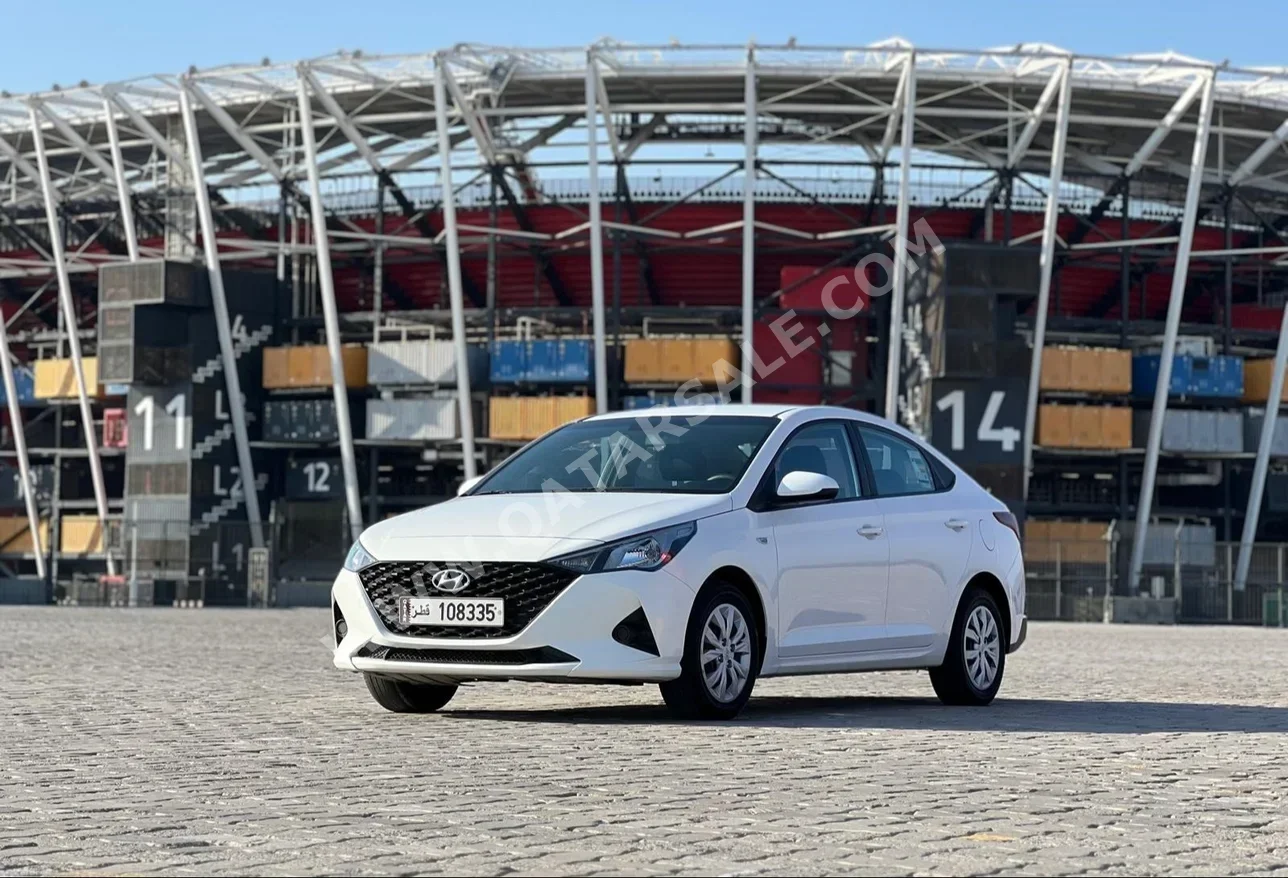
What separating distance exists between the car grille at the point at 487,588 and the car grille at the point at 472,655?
0.26ft

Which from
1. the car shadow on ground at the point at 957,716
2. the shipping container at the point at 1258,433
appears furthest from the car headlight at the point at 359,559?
the shipping container at the point at 1258,433

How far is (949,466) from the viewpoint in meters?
13.1

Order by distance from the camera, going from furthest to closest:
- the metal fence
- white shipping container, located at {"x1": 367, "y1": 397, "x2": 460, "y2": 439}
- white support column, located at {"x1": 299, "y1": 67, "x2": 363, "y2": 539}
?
white shipping container, located at {"x1": 367, "y1": 397, "x2": 460, "y2": 439}, white support column, located at {"x1": 299, "y1": 67, "x2": 363, "y2": 539}, the metal fence

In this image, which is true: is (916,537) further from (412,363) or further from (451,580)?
(412,363)

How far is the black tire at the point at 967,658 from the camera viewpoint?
12.5m

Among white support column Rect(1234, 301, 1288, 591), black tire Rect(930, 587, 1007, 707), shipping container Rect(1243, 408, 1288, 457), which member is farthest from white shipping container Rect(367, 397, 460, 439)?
black tire Rect(930, 587, 1007, 707)

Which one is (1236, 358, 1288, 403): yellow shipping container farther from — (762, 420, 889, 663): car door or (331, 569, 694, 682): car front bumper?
(331, 569, 694, 682): car front bumper

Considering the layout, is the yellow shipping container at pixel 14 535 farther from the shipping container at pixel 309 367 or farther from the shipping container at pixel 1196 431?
the shipping container at pixel 1196 431

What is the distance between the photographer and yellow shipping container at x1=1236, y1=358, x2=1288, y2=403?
2574 inches

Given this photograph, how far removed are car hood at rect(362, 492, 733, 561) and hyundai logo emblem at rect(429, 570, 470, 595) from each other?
0.25 ft

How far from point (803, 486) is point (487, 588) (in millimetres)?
1806

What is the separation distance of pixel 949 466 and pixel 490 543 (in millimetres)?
3669

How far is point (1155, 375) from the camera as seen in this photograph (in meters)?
63.8

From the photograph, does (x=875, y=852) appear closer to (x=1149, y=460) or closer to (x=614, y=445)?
(x=614, y=445)
